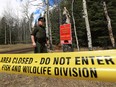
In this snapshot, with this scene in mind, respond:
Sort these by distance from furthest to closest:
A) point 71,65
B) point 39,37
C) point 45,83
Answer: point 39,37 → point 45,83 → point 71,65

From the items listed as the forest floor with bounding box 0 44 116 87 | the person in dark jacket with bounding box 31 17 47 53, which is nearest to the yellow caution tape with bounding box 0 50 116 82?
the forest floor with bounding box 0 44 116 87

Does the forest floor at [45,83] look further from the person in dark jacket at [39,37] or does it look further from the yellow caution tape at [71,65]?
the person in dark jacket at [39,37]

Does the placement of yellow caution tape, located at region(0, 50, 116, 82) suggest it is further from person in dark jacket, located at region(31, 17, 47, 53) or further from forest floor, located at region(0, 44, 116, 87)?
person in dark jacket, located at region(31, 17, 47, 53)

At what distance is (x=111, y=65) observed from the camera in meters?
5.43

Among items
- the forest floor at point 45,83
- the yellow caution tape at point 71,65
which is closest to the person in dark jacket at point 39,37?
the forest floor at point 45,83

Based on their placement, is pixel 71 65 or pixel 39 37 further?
pixel 39 37

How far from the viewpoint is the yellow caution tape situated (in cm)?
548

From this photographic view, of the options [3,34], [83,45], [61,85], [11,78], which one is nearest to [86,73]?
[61,85]

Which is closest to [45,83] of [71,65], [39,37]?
[39,37]

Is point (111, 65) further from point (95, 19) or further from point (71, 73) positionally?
point (95, 19)

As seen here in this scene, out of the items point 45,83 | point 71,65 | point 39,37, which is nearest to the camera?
point 71,65

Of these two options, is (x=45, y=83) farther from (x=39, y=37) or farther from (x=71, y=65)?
(x=71, y=65)

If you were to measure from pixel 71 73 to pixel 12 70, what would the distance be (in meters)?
2.32

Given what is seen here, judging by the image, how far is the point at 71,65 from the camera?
6.04 metres
